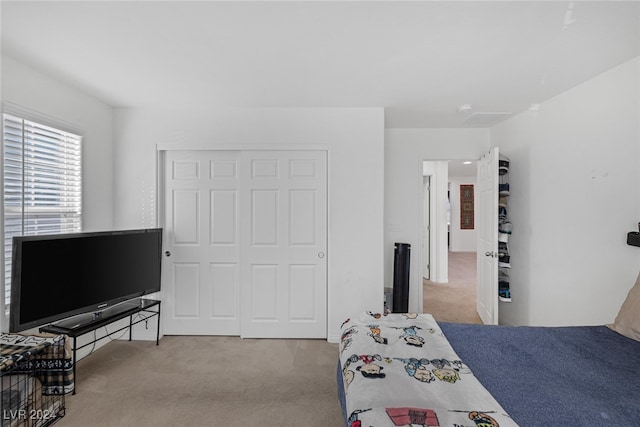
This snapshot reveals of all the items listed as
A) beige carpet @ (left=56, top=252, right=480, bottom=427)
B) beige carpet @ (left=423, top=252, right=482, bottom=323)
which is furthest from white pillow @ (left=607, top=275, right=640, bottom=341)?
beige carpet @ (left=423, top=252, right=482, bottom=323)

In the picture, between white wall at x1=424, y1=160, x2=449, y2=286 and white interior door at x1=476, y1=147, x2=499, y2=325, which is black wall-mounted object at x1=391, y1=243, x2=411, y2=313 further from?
white wall at x1=424, y1=160, x2=449, y2=286

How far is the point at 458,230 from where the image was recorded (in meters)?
9.45

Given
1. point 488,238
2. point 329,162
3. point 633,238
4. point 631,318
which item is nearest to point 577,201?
point 633,238

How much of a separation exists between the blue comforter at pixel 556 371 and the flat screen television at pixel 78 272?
2.76 meters

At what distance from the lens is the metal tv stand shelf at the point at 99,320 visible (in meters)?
2.26

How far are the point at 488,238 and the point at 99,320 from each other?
156 inches

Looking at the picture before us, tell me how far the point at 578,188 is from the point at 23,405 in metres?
4.34

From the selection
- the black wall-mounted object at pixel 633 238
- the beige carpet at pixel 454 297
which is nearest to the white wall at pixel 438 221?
the beige carpet at pixel 454 297

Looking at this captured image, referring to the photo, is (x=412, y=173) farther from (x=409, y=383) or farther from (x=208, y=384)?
(x=208, y=384)

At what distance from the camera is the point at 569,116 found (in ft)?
8.51

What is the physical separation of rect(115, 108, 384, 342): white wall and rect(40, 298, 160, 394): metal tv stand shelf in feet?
2.88

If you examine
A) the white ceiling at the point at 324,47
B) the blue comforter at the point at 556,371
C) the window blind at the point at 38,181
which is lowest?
the blue comforter at the point at 556,371

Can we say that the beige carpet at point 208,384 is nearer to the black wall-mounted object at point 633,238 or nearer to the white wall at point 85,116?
the white wall at point 85,116

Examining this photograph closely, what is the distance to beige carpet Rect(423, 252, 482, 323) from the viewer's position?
3.95 meters
